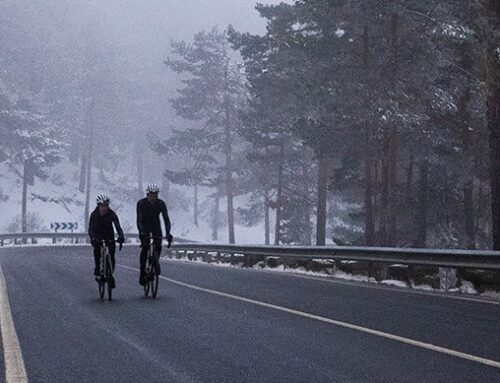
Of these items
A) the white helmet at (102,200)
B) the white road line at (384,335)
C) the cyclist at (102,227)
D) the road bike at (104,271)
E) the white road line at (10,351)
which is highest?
the white helmet at (102,200)

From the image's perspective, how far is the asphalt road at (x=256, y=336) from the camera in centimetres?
590

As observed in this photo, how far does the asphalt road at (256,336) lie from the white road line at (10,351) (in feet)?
0.27

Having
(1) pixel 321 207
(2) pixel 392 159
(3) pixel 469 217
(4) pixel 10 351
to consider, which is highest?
(2) pixel 392 159

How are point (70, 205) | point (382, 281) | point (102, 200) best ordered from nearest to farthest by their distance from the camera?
point (102, 200)
point (382, 281)
point (70, 205)

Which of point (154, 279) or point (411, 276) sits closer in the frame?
point (154, 279)

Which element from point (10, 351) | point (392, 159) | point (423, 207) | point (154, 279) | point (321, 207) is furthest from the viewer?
point (321, 207)

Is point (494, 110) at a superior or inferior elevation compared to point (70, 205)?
inferior

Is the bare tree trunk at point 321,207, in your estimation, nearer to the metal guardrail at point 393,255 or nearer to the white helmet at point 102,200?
the metal guardrail at point 393,255

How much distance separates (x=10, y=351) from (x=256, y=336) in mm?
2440

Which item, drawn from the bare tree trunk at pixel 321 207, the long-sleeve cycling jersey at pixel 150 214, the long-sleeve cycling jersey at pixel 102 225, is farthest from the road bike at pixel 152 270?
the bare tree trunk at pixel 321 207

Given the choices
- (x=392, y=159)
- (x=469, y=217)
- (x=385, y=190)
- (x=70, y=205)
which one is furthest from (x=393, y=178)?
(x=70, y=205)

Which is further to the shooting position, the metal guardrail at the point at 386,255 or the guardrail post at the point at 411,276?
the guardrail post at the point at 411,276

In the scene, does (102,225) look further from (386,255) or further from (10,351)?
(386,255)

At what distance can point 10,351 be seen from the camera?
7.06 metres
